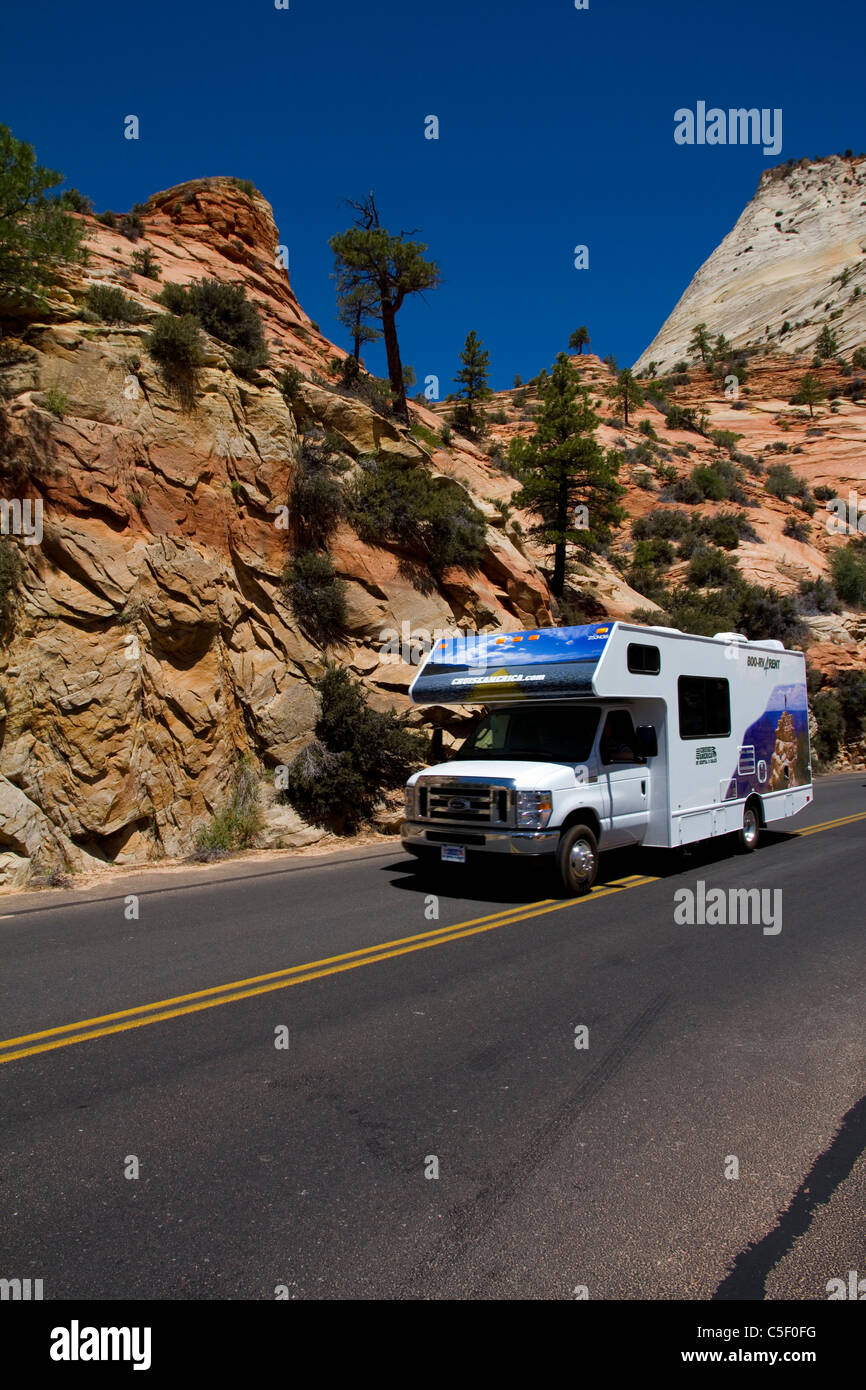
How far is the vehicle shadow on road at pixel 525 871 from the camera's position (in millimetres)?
9202

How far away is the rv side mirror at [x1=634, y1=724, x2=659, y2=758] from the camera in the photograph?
9992 mm

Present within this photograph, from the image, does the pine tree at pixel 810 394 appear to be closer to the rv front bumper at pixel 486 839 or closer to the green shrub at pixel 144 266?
the green shrub at pixel 144 266

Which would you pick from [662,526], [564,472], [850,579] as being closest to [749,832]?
[564,472]

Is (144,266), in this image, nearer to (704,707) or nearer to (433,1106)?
(704,707)

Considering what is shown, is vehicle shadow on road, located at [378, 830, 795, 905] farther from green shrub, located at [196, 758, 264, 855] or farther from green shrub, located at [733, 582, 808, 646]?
green shrub, located at [733, 582, 808, 646]

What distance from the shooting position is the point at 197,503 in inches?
569

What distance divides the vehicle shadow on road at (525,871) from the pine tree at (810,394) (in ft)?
193

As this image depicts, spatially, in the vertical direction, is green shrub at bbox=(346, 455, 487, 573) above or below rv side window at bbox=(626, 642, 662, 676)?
above

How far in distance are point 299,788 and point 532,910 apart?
233 inches

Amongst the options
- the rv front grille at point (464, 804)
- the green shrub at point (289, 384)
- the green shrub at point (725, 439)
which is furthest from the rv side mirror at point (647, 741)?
the green shrub at point (725, 439)

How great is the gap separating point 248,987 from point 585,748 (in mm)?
4970

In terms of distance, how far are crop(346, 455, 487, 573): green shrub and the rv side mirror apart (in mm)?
9202

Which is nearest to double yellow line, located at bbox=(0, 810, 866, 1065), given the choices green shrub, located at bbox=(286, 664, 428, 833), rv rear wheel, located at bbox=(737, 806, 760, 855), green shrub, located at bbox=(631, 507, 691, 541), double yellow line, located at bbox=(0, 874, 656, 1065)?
double yellow line, located at bbox=(0, 874, 656, 1065)

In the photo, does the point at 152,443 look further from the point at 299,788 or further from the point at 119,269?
the point at 119,269
